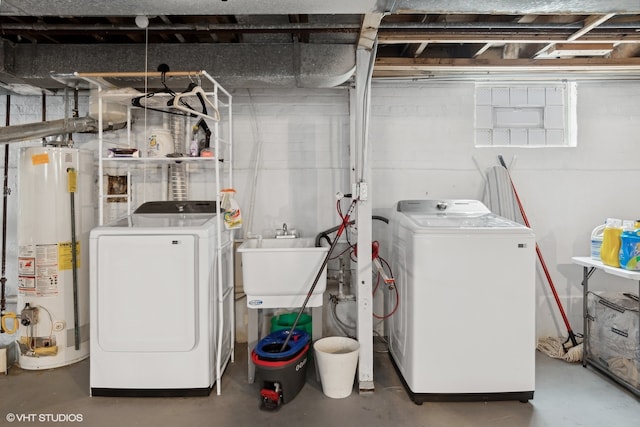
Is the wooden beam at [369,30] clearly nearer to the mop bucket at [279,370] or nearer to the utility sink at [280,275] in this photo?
the utility sink at [280,275]

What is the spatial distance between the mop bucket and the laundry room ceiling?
6.19 feet

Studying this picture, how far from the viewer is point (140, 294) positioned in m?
2.40

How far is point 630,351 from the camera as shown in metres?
2.57

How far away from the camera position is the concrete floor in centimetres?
221

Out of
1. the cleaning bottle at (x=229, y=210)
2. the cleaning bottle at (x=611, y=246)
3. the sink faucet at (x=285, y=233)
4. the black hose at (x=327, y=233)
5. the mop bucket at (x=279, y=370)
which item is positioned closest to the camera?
the mop bucket at (x=279, y=370)

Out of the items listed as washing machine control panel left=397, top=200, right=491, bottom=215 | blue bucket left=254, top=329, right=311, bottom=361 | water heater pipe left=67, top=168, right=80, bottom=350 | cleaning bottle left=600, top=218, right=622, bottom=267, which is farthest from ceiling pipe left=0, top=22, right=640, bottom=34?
blue bucket left=254, top=329, right=311, bottom=361

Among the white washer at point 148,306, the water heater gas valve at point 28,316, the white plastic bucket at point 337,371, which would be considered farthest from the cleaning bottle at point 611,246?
the water heater gas valve at point 28,316

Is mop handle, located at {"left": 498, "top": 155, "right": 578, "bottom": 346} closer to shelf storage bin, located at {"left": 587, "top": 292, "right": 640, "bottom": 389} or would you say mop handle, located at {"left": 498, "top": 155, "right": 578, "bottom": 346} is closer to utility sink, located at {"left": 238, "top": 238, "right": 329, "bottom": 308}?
shelf storage bin, located at {"left": 587, "top": 292, "right": 640, "bottom": 389}

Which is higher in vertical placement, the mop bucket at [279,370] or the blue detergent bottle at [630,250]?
the blue detergent bottle at [630,250]

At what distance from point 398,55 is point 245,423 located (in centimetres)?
290

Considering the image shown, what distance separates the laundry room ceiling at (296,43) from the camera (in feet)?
8.04

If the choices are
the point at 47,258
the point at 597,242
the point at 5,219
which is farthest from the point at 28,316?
the point at 597,242

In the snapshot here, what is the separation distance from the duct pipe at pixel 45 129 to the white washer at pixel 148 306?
1005 mm

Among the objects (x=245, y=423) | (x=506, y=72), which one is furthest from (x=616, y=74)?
(x=245, y=423)
